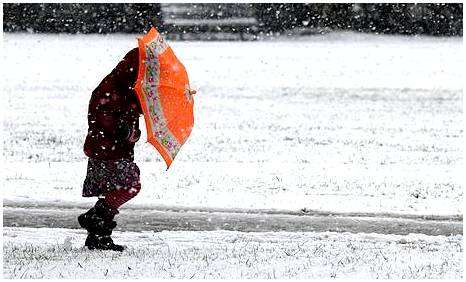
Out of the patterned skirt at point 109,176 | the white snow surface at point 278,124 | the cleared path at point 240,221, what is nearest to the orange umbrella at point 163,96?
the patterned skirt at point 109,176

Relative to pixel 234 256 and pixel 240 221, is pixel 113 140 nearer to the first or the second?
pixel 234 256

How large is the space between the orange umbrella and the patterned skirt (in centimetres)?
31

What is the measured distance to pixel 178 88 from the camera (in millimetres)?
6586

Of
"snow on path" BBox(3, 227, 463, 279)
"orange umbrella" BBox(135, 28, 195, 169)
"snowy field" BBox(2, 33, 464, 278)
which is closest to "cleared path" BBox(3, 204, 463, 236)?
"snowy field" BBox(2, 33, 464, 278)

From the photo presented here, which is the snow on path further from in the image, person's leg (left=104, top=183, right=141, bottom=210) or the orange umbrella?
the orange umbrella

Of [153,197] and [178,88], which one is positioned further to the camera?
[153,197]

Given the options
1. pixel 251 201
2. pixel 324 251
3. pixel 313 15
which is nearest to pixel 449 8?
pixel 313 15

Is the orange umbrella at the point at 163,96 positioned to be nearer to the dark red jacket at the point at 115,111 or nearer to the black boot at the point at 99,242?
the dark red jacket at the point at 115,111

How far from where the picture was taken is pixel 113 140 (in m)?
6.45

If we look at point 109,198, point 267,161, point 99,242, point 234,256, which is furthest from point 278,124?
point 109,198

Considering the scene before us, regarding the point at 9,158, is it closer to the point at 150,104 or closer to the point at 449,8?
the point at 150,104

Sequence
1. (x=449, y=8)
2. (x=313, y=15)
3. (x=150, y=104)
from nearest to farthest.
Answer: (x=150, y=104)
(x=449, y=8)
(x=313, y=15)

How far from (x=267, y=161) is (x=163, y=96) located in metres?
6.38

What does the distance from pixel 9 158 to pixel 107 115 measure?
6467 mm
